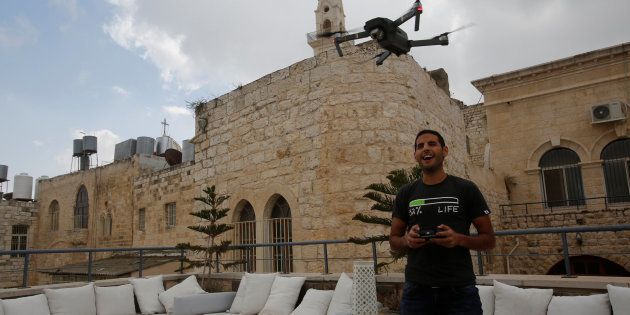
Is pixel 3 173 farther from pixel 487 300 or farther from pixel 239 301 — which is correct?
pixel 487 300

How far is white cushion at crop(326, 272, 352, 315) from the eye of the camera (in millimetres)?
4895

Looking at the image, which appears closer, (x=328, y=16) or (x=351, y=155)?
(x=351, y=155)

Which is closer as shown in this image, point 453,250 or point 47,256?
point 453,250

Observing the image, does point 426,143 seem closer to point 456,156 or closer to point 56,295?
point 56,295

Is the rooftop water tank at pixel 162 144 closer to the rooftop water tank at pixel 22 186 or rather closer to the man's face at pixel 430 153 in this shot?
the rooftop water tank at pixel 22 186

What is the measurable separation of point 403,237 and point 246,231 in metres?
7.22

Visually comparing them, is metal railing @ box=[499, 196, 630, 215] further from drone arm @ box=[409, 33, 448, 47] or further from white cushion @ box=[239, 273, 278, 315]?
white cushion @ box=[239, 273, 278, 315]

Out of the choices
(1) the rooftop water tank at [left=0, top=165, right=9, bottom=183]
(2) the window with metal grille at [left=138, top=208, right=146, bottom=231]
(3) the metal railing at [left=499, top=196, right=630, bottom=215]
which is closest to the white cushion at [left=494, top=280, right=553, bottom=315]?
(3) the metal railing at [left=499, top=196, right=630, bottom=215]

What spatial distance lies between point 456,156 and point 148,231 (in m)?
10.3

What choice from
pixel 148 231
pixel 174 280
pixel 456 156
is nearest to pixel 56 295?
pixel 174 280

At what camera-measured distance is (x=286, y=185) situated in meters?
8.21

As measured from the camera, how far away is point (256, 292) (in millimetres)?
5980

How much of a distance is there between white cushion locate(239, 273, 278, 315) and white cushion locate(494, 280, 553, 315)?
3.04m

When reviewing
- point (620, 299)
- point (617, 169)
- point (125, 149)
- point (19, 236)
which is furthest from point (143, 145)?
point (620, 299)
